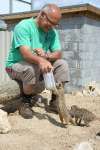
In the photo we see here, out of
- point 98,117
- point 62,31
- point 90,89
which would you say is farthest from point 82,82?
point 98,117

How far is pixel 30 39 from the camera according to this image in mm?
4949

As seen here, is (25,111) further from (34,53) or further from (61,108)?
(34,53)

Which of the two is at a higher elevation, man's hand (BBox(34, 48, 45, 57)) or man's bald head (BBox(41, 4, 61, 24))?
man's bald head (BBox(41, 4, 61, 24))

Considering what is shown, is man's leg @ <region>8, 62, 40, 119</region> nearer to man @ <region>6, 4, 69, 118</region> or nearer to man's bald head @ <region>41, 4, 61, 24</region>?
man @ <region>6, 4, 69, 118</region>

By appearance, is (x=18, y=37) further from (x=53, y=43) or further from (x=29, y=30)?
(x=53, y=43)

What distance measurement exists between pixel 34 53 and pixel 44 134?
97cm

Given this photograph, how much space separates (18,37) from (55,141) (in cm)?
134

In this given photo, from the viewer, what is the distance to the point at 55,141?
421cm

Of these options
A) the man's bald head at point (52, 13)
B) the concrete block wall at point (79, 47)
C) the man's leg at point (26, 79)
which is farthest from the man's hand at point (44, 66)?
the concrete block wall at point (79, 47)

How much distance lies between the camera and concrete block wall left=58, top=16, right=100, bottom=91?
838 cm

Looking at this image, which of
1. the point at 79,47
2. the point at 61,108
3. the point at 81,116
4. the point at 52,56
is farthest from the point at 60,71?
the point at 79,47

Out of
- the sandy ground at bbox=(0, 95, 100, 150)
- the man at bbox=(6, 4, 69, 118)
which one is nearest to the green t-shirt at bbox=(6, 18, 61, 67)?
the man at bbox=(6, 4, 69, 118)

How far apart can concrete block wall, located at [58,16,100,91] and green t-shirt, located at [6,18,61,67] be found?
10.8 ft

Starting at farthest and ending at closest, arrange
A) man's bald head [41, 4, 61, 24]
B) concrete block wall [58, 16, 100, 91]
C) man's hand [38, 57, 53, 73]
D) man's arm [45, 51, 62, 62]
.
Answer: concrete block wall [58, 16, 100, 91] → man's arm [45, 51, 62, 62] → man's bald head [41, 4, 61, 24] → man's hand [38, 57, 53, 73]
